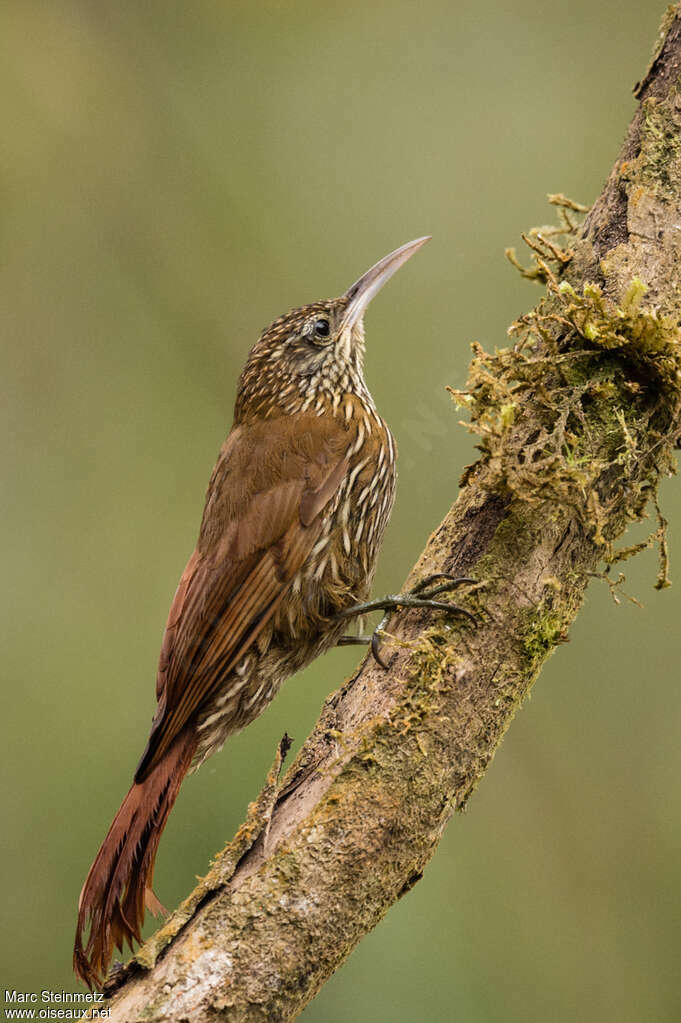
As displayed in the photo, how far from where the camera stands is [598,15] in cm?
446

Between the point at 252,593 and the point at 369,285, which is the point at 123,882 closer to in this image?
the point at 252,593

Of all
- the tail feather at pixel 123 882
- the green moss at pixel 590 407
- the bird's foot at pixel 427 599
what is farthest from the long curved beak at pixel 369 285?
the tail feather at pixel 123 882

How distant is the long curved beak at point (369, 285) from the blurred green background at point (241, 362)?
2.01ft

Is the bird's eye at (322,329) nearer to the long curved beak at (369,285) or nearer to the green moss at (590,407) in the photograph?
the long curved beak at (369,285)

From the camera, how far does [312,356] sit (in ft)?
9.93

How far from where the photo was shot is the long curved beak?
2961 mm

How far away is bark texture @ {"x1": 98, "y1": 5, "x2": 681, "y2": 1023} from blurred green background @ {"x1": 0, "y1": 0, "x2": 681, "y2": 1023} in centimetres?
150

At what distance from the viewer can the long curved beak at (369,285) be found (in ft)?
9.71

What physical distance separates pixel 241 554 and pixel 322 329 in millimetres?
843

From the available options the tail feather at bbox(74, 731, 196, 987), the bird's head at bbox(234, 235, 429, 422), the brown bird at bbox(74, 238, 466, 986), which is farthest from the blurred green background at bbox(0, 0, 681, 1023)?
the tail feather at bbox(74, 731, 196, 987)

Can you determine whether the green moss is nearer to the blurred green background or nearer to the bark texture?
the bark texture

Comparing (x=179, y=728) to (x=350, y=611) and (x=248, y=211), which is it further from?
(x=248, y=211)

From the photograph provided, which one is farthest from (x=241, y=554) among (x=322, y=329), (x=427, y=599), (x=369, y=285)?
(x=369, y=285)

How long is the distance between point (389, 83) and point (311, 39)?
375 millimetres
